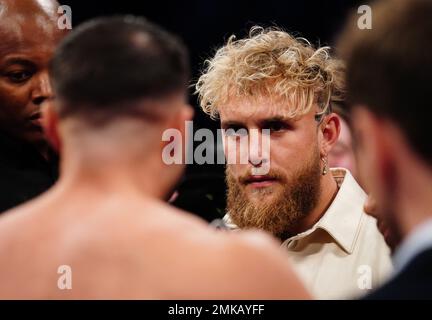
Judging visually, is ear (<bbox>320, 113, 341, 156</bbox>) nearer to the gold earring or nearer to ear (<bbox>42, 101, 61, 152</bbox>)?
the gold earring

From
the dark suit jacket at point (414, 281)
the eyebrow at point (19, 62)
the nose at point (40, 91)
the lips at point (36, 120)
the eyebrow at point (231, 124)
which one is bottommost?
the dark suit jacket at point (414, 281)

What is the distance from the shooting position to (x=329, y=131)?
224 centimetres

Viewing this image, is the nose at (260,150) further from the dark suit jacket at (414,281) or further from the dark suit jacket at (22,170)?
the dark suit jacket at (414,281)

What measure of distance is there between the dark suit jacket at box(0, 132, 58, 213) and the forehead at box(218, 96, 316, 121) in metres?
0.51

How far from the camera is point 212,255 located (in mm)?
1050

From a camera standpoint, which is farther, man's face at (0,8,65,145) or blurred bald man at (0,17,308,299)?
man's face at (0,8,65,145)

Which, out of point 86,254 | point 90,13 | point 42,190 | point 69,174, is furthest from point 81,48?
point 90,13

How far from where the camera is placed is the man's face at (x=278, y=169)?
2121 millimetres

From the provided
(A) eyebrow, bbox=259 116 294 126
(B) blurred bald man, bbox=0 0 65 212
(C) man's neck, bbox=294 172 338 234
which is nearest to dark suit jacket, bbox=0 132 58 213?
(B) blurred bald man, bbox=0 0 65 212

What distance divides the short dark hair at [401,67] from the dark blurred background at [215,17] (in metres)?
1.99

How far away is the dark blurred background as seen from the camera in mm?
3129

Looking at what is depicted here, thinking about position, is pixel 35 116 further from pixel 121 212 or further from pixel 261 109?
pixel 121 212

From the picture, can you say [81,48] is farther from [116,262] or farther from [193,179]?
[193,179]

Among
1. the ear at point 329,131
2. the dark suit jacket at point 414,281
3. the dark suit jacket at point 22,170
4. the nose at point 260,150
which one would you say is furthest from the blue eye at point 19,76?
the dark suit jacket at point 414,281
